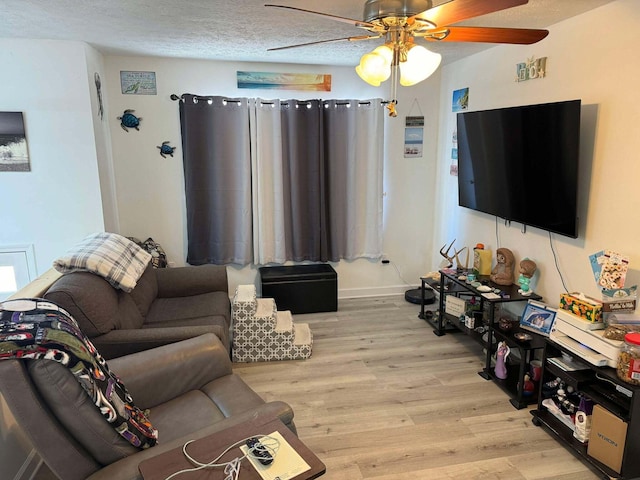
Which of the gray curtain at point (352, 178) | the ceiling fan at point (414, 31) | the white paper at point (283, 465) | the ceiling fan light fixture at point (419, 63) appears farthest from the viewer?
the gray curtain at point (352, 178)

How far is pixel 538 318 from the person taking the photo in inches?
Answer: 114

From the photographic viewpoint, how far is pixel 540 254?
320 cm

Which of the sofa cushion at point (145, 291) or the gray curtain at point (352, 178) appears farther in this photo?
the gray curtain at point (352, 178)

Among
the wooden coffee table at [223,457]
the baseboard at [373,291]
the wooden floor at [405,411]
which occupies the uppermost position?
the wooden coffee table at [223,457]

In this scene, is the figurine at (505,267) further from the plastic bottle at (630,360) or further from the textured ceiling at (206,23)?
the textured ceiling at (206,23)

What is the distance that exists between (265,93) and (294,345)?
7.99ft

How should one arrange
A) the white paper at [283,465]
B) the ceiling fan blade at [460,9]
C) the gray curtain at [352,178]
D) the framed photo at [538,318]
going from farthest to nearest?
the gray curtain at [352,178], the framed photo at [538,318], the ceiling fan blade at [460,9], the white paper at [283,465]

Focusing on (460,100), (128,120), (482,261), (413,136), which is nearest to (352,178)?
(413,136)

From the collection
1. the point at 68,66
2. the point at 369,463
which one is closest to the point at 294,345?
the point at 369,463

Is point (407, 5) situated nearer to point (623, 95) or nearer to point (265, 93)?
point (623, 95)

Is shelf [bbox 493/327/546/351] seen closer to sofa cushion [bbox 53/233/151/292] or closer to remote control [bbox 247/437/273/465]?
remote control [bbox 247/437/273/465]

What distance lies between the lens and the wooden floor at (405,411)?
90.4 inches

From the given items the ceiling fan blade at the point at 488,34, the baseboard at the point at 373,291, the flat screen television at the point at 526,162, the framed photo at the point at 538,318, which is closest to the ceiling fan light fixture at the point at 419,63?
the ceiling fan blade at the point at 488,34

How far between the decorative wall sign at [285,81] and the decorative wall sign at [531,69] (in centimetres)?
181
